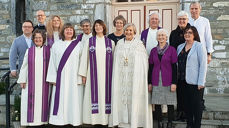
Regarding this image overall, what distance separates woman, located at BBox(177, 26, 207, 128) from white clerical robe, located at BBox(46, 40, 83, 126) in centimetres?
156

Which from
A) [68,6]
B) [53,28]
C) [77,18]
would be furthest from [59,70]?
[68,6]

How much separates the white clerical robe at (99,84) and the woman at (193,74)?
3.83ft

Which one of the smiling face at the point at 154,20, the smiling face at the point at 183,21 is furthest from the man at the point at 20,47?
the smiling face at the point at 183,21

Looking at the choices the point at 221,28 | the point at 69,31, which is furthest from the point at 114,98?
the point at 221,28

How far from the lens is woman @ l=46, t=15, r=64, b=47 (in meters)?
4.90

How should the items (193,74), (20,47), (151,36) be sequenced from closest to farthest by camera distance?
(193,74)
(151,36)
(20,47)

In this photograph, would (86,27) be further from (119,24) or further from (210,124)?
(210,124)

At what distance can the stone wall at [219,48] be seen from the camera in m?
7.10

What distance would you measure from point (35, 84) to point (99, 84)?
0.97 metres

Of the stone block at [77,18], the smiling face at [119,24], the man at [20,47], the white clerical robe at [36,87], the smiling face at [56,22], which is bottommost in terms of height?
the white clerical robe at [36,87]

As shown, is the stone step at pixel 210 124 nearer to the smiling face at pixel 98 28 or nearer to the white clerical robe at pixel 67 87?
the white clerical robe at pixel 67 87

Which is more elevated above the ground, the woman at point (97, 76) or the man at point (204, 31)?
the man at point (204, 31)

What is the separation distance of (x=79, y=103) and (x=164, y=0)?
4544 mm

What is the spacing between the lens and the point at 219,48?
23.4 feet
